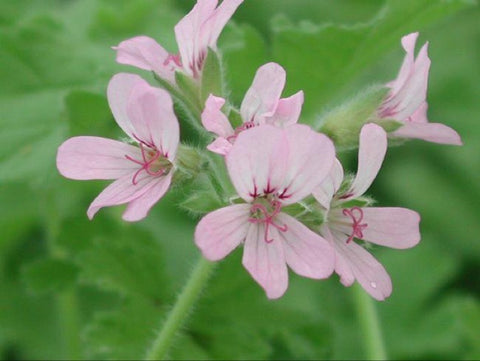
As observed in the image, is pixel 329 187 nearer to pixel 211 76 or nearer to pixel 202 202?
pixel 202 202

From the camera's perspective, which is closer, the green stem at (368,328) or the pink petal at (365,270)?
the pink petal at (365,270)

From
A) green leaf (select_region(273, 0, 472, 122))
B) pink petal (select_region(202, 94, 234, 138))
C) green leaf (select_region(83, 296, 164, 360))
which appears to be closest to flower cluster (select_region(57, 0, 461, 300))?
pink petal (select_region(202, 94, 234, 138))

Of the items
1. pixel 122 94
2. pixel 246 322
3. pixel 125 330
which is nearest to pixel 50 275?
pixel 125 330

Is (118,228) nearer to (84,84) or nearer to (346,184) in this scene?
(84,84)

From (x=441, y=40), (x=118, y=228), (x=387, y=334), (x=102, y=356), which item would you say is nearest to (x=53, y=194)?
(x=118, y=228)

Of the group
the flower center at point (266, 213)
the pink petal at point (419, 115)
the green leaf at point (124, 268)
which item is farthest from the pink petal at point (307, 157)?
the green leaf at point (124, 268)

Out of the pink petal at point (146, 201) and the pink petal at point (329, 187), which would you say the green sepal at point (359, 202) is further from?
the pink petal at point (146, 201)

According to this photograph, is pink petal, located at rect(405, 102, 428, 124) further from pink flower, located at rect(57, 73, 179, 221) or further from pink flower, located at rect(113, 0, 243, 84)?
Answer: pink flower, located at rect(57, 73, 179, 221)

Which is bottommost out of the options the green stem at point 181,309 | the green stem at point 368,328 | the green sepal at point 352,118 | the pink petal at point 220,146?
the green stem at point 368,328
